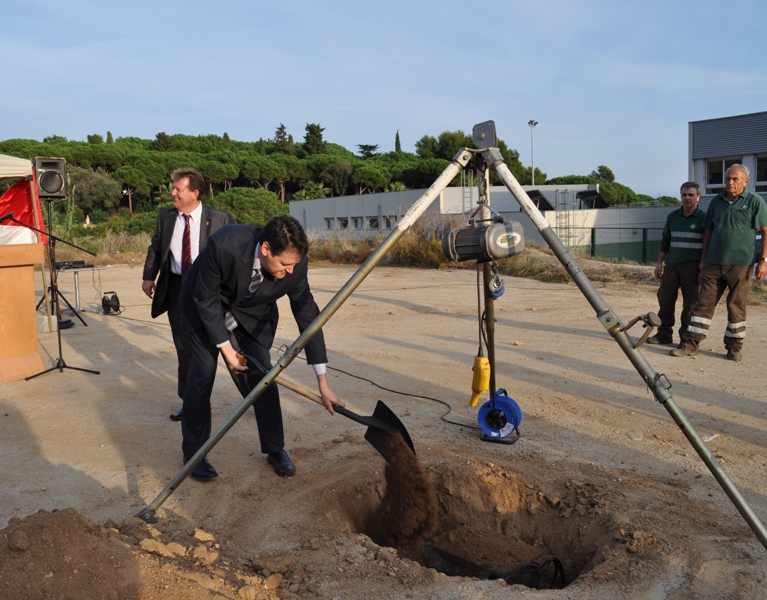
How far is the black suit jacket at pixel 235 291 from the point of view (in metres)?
4.00

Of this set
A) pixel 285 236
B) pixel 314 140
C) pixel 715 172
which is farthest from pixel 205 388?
pixel 314 140

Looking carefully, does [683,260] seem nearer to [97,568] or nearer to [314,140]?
[97,568]

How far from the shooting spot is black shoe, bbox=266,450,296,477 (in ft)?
14.9

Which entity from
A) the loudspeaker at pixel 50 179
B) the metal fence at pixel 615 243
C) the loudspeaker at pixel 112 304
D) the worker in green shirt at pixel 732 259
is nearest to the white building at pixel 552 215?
the metal fence at pixel 615 243

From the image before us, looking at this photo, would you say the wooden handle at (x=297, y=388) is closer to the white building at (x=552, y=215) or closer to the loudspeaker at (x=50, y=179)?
the loudspeaker at (x=50, y=179)

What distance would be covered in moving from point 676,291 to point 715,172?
23.9m

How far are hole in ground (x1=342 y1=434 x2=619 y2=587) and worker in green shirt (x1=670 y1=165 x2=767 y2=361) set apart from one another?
13.6ft

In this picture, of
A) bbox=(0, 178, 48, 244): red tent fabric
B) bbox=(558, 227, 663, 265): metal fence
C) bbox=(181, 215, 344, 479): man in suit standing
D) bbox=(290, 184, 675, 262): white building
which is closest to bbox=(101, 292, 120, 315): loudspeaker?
bbox=(0, 178, 48, 244): red tent fabric

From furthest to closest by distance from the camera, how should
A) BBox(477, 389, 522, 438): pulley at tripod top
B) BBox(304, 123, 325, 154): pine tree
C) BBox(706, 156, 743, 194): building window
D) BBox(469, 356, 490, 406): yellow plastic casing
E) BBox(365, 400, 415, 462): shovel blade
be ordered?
BBox(304, 123, 325, 154): pine tree → BBox(706, 156, 743, 194): building window → BBox(477, 389, 522, 438): pulley at tripod top → BBox(469, 356, 490, 406): yellow plastic casing → BBox(365, 400, 415, 462): shovel blade

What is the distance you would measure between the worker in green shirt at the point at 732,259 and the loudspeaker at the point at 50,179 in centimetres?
833

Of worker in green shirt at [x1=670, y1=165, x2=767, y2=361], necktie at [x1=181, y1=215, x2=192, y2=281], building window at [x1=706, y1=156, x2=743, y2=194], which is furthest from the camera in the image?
building window at [x1=706, y1=156, x2=743, y2=194]

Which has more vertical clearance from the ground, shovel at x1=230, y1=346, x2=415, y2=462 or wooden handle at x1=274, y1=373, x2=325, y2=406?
wooden handle at x1=274, y1=373, x2=325, y2=406

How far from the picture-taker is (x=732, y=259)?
7.44 m

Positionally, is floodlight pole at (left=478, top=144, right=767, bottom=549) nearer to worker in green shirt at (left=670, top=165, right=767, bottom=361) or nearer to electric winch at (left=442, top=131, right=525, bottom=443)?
electric winch at (left=442, top=131, right=525, bottom=443)
